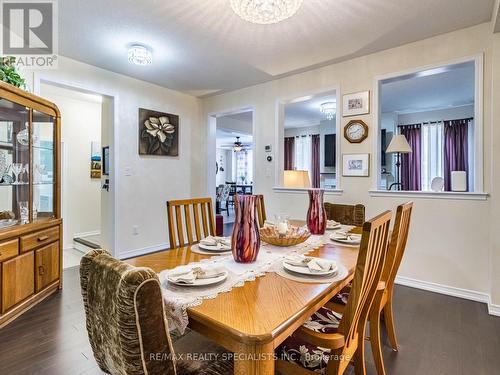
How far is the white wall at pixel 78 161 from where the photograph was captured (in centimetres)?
460

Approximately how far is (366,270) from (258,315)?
424 millimetres

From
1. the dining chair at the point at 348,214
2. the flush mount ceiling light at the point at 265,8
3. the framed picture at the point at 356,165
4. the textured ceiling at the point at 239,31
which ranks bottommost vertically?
the dining chair at the point at 348,214

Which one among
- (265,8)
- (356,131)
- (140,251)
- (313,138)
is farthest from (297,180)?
(313,138)

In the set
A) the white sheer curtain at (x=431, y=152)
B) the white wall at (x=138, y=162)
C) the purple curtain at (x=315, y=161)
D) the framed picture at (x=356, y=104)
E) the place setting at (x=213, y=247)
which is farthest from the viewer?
the purple curtain at (x=315, y=161)

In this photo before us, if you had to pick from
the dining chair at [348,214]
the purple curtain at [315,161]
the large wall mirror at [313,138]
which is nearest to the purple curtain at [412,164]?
the large wall mirror at [313,138]

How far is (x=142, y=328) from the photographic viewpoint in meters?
0.72

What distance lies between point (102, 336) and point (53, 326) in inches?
68.4

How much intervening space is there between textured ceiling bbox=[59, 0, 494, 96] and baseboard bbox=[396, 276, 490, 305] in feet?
7.98

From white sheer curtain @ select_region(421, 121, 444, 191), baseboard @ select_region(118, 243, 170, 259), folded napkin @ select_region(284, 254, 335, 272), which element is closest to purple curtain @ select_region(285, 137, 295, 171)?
white sheer curtain @ select_region(421, 121, 444, 191)

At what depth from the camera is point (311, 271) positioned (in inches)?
48.2

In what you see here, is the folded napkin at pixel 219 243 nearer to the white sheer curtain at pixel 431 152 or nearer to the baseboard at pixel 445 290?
the baseboard at pixel 445 290

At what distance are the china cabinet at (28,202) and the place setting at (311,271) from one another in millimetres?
2115

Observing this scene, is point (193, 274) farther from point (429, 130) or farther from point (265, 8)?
point (429, 130)

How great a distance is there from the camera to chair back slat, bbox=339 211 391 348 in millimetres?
970
